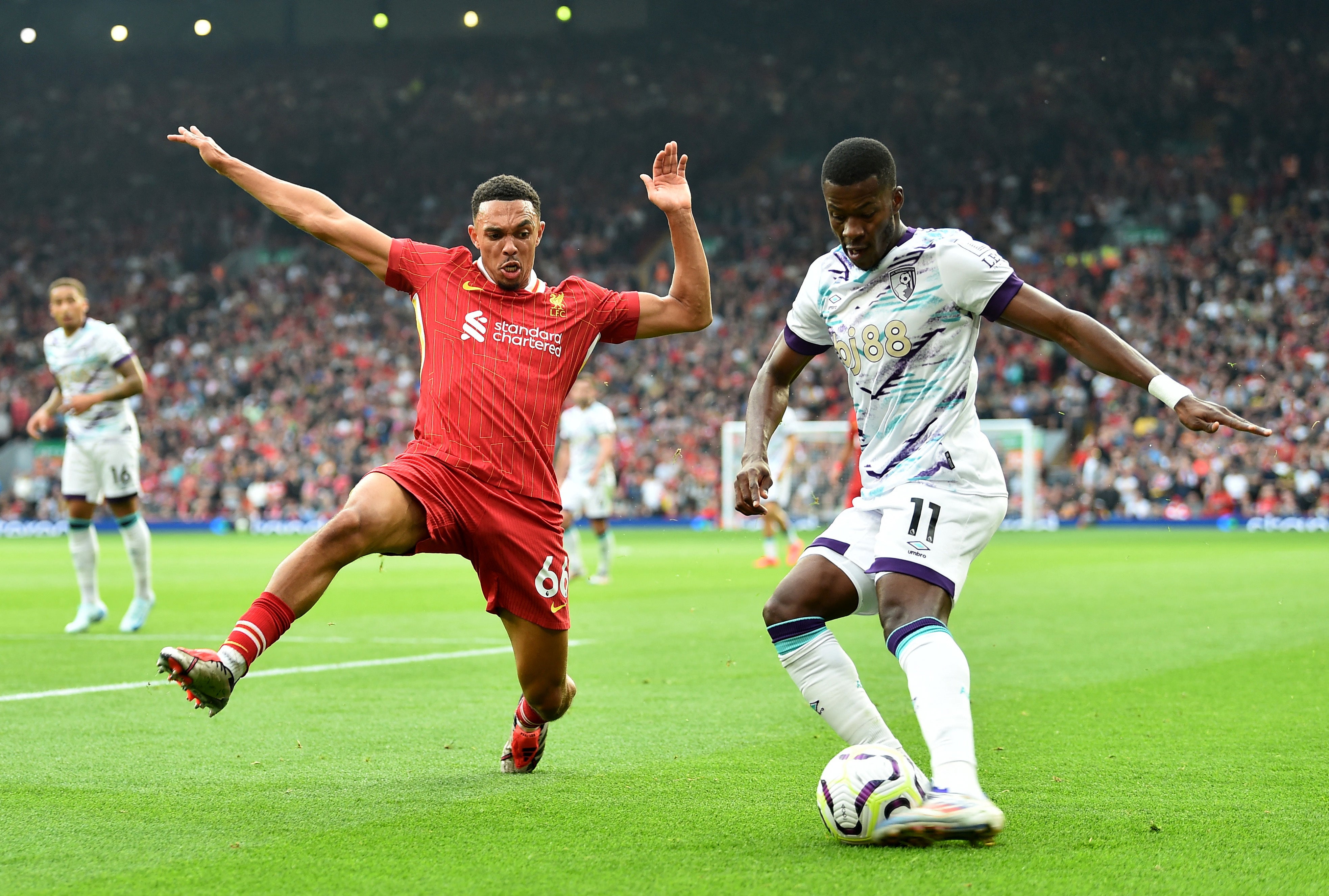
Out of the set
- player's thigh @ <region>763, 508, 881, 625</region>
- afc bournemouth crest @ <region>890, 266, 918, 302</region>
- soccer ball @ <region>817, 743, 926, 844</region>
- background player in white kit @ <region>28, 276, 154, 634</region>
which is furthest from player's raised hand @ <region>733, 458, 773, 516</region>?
background player in white kit @ <region>28, 276, 154, 634</region>

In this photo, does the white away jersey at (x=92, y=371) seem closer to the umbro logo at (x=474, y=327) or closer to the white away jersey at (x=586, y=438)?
the umbro logo at (x=474, y=327)

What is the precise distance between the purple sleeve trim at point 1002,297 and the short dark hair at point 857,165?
1.58 ft

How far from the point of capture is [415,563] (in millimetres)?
20203

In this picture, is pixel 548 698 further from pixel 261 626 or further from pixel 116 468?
pixel 116 468

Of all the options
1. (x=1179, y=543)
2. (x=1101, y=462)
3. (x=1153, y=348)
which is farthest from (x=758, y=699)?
(x=1153, y=348)

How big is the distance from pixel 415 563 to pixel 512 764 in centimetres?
1533

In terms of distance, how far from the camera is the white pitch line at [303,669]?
7148 mm

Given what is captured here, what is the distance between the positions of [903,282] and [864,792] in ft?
5.18

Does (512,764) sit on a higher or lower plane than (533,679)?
lower

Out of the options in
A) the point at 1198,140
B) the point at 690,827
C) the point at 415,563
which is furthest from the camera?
the point at 1198,140

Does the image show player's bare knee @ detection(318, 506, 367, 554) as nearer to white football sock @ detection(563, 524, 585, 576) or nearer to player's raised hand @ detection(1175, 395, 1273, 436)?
player's raised hand @ detection(1175, 395, 1273, 436)

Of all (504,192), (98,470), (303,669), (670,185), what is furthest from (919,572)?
(98,470)

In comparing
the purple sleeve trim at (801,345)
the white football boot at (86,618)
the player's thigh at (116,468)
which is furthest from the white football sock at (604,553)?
the purple sleeve trim at (801,345)

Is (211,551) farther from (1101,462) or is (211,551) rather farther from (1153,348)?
(1153,348)
